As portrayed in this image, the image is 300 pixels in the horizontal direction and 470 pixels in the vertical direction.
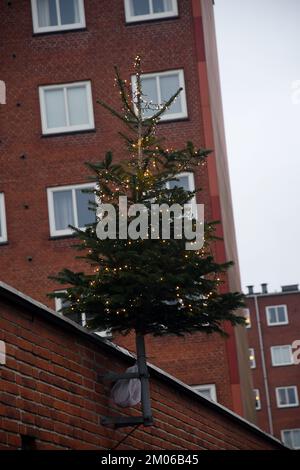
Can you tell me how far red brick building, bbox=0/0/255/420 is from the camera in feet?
121

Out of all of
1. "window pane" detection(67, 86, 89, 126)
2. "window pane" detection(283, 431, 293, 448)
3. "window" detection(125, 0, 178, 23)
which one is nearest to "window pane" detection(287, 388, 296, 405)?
"window pane" detection(283, 431, 293, 448)

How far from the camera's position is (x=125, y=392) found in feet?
44.8

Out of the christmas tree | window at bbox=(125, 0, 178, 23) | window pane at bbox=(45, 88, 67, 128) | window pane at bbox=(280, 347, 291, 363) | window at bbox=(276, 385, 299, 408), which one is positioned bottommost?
the christmas tree

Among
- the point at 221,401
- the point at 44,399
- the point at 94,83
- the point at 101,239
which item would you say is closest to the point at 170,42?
the point at 94,83

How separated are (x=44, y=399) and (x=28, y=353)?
0.53 m

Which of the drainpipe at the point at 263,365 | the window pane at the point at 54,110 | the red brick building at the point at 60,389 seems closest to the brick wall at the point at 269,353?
the drainpipe at the point at 263,365

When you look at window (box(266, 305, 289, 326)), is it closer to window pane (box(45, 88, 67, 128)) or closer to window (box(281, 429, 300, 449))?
window (box(281, 429, 300, 449))

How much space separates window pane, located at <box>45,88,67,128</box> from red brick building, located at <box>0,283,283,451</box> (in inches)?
887

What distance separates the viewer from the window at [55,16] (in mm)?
38938

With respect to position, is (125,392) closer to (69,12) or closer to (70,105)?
(70,105)

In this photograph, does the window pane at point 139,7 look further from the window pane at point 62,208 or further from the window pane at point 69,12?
the window pane at point 62,208

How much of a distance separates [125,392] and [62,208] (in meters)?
24.2

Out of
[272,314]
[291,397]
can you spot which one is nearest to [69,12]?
[291,397]

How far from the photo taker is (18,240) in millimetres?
37000
